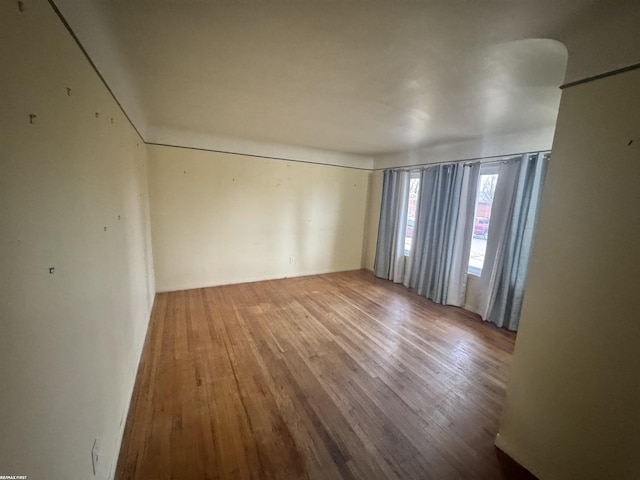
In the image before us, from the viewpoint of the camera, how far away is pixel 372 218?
5.02 metres

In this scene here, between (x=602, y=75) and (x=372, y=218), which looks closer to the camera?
(x=602, y=75)

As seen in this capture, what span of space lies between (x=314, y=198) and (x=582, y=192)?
142 inches

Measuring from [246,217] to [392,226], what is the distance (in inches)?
98.4

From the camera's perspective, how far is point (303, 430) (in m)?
1.55

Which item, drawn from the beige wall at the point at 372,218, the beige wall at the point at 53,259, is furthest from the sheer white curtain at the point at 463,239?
the beige wall at the point at 53,259

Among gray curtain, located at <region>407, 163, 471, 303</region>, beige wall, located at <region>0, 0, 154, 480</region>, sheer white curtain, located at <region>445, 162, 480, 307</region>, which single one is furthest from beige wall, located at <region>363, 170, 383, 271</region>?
beige wall, located at <region>0, 0, 154, 480</region>

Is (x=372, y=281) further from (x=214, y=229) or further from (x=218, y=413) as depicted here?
(x=218, y=413)

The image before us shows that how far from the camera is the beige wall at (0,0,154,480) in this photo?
60cm

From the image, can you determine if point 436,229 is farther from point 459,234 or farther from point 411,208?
point 411,208

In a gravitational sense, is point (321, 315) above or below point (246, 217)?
below

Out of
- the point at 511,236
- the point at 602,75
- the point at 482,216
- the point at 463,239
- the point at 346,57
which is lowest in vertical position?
the point at 463,239

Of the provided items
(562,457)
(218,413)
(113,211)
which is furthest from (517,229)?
(113,211)

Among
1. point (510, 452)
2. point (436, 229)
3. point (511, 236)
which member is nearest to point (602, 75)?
point (510, 452)

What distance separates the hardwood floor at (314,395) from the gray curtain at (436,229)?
0.61 m
